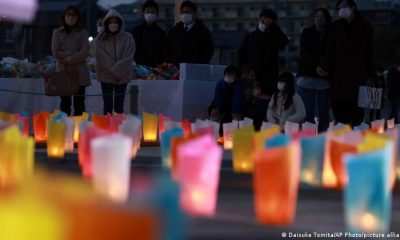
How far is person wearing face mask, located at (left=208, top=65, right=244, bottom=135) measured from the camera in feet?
47.5

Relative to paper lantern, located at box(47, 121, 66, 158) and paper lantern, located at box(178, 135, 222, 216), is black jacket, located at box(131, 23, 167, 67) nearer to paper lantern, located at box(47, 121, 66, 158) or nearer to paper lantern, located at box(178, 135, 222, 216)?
paper lantern, located at box(47, 121, 66, 158)

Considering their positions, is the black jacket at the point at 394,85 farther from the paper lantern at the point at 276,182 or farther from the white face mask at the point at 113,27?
the paper lantern at the point at 276,182

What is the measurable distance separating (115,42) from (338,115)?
3158 mm

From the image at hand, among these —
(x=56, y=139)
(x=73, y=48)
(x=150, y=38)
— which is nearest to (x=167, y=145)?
(x=56, y=139)

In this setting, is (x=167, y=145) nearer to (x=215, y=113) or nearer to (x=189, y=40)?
(x=215, y=113)

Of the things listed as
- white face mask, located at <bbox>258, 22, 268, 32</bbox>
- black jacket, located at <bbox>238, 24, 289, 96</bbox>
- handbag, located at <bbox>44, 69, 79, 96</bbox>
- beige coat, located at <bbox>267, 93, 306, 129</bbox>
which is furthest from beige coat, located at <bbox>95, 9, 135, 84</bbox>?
beige coat, located at <bbox>267, 93, 306, 129</bbox>

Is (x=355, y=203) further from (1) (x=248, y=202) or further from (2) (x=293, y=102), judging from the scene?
(2) (x=293, y=102)

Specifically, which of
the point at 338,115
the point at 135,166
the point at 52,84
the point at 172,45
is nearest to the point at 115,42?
the point at 52,84

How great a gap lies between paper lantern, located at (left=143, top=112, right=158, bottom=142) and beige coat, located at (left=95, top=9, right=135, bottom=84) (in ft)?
3.85

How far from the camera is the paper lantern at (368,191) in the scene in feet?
17.4

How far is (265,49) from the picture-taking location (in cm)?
1477

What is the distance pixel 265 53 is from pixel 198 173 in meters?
9.12

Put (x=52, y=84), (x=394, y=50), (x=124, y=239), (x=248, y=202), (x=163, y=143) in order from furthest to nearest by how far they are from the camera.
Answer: (x=394, y=50) → (x=52, y=84) → (x=163, y=143) → (x=248, y=202) → (x=124, y=239)

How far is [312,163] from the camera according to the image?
7.51m
